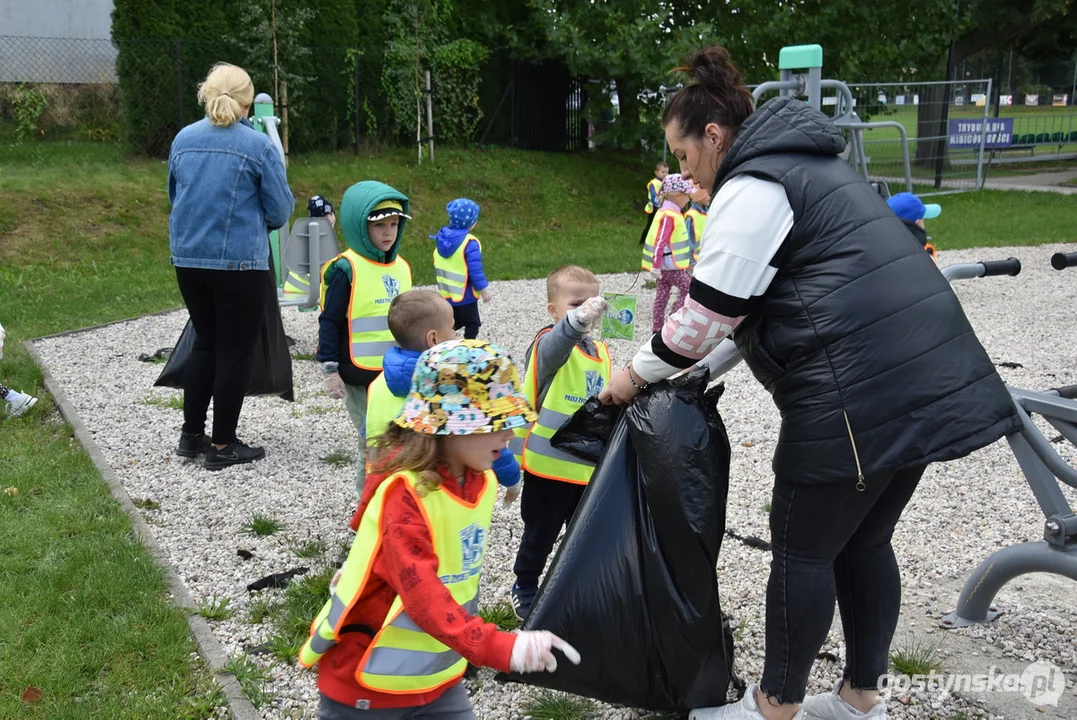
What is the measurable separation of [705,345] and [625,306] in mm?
785

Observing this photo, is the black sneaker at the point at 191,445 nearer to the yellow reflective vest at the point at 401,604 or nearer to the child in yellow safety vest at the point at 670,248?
the yellow reflective vest at the point at 401,604

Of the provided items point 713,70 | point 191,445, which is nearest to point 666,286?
point 191,445

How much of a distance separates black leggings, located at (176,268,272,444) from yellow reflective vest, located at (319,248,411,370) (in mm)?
840

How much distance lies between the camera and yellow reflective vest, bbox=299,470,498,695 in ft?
7.07

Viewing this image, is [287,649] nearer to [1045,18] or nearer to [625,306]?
[625,306]

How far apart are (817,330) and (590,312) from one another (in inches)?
36.0

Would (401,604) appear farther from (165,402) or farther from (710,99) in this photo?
(165,402)

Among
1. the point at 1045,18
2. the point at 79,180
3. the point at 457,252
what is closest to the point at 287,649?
the point at 457,252

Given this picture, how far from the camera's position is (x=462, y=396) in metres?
2.18

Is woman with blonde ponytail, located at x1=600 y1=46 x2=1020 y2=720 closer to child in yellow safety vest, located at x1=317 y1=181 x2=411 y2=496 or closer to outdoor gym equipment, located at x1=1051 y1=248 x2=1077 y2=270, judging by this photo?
outdoor gym equipment, located at x1=1051 y1=248 x2=1077 y2=270

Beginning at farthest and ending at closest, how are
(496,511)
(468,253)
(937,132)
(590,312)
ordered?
(937,132) → (468,253) → (496,511) → (590,312)

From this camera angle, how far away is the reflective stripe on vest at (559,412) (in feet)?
11.2

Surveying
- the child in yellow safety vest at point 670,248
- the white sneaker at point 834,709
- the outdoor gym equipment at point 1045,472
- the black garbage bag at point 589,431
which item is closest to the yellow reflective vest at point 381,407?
the black garbage bag at point 589,431

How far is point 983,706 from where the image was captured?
10.2ft
